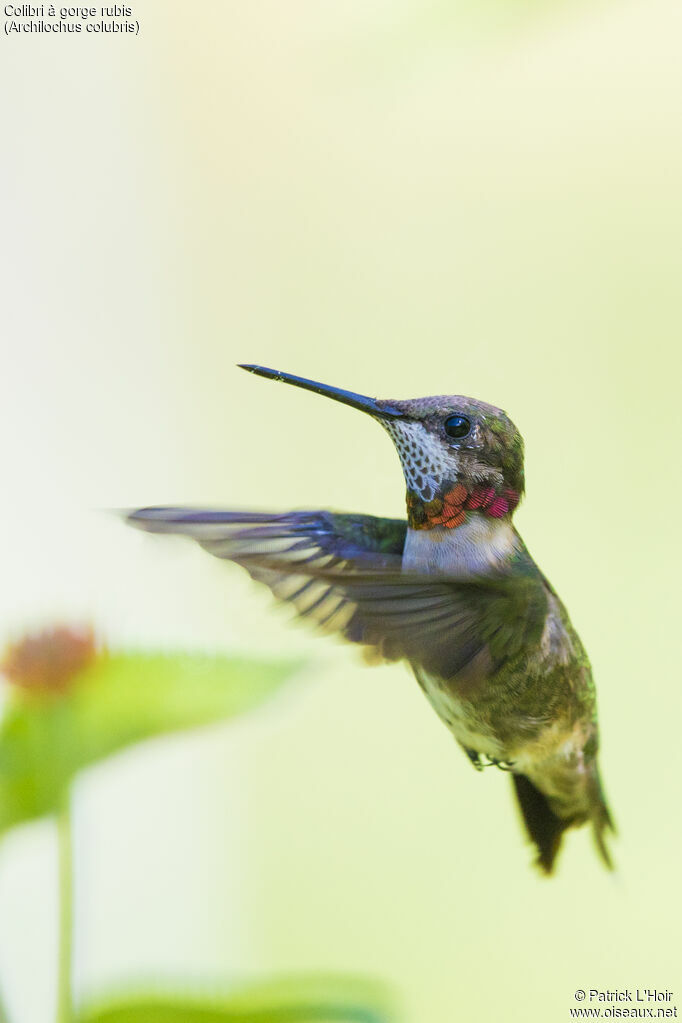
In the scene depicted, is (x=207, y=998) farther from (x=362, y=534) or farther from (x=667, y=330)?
(x=667, y=330)

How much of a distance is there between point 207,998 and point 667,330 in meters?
0.74

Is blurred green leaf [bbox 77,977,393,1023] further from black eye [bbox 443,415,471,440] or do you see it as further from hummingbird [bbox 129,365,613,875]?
black eye [bbox 443,415,471,440]

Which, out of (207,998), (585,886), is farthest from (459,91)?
(207,998)

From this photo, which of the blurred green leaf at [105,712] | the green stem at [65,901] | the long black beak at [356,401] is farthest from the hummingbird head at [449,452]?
the green stem at [65,901]

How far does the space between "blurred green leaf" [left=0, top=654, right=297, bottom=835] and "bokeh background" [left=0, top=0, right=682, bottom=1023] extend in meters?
0.03

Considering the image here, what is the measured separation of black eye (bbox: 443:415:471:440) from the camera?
1.66ft

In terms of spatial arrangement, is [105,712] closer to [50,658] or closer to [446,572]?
[50,658]

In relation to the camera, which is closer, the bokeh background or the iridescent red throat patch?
the iridescent red throat patch

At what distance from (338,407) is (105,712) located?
334mm

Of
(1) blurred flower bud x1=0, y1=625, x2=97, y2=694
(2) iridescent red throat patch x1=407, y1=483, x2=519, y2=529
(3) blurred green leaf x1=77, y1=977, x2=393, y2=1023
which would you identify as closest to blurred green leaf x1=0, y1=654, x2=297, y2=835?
(1) blurred flower bud x1=0, y1=625, x2=97, y2=694

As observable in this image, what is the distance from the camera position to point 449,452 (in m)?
0.51

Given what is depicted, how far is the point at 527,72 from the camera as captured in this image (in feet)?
2.68

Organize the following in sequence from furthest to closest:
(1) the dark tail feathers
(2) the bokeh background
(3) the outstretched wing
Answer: (2) the bokeh background < (1) the dark tail feathers < (3) the outstretched wing

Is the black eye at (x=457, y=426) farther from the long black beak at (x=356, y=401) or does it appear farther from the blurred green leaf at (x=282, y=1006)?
the blurred green leaf at (x=282, y=1006)
